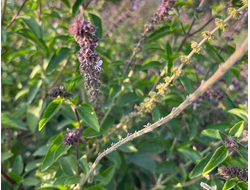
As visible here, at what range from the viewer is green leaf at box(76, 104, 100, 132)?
1318mm

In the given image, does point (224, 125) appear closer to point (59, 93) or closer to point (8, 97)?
point (59, 93)

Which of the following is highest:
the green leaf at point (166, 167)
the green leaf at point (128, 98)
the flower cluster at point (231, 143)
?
the flower cluster at point (231, 143)

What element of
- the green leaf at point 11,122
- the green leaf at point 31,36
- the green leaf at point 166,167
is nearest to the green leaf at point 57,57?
the green leaf at point 31,36

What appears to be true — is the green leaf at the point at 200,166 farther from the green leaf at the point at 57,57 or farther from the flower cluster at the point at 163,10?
the green leaf at the point at 57,57

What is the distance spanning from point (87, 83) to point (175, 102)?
0.96m

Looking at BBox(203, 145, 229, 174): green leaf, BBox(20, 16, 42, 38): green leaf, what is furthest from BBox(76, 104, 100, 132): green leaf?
BBox(20, 16, 42, 38): green leaf

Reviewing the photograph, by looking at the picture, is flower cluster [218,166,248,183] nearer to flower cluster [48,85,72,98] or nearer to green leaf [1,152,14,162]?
flower cluster [48,85,72,98]

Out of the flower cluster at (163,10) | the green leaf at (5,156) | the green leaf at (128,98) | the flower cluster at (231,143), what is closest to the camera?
the flower cluster at (231,143)

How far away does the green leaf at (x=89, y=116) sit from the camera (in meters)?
1.32

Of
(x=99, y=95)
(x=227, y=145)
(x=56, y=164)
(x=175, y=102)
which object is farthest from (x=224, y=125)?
(x=56, y=164)

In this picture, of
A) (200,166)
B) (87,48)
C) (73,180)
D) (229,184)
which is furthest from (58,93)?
(229,184)

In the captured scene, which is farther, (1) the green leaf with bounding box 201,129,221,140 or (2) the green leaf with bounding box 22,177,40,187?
(2) the green leaf with bounding box 22,177,40,187

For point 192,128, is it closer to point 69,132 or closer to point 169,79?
point 169,79

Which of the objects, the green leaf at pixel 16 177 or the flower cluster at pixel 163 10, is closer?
the flower cluster at pixel 163 10
